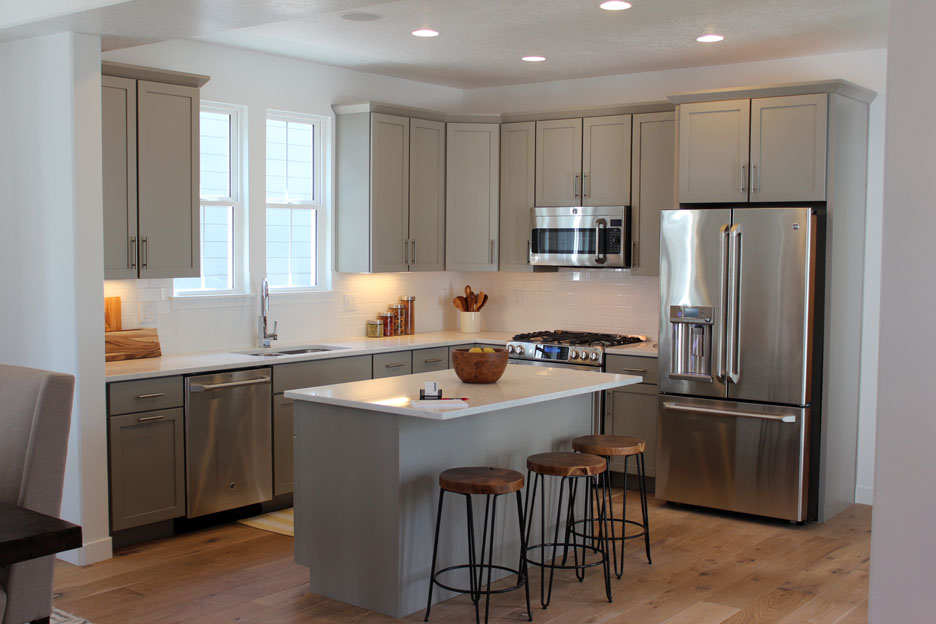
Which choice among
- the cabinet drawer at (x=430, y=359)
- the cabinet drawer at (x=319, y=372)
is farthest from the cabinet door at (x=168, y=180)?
the cabinet drawer at (x=430, y=359)

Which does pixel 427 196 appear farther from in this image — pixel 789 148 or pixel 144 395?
pixel 144 395

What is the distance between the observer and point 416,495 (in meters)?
3.83

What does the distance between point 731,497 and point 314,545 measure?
8.37 ft

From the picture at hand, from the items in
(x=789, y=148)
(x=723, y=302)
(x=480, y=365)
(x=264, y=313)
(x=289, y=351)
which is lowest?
(x=289, y=351)

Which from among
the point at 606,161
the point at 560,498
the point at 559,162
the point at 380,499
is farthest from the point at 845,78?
the point at 380,499

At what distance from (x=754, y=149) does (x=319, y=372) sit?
2806 mm

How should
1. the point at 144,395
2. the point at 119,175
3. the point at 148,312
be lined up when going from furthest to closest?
1. the point at 148,312
2. the point at 119,175
3. the point at 144,395

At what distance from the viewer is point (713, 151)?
548 centimetres

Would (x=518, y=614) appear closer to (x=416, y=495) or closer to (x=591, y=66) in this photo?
(x=416, y=495)

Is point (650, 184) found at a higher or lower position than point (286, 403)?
higher

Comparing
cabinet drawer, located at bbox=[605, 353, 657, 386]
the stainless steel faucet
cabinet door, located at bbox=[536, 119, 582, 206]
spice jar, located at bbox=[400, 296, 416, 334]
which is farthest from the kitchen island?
spice jar, located at bbox=[400, 296, 416, 334]

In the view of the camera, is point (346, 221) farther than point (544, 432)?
Yes

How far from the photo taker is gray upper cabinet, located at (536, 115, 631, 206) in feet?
20.4

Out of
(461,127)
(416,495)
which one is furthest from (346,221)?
(416,495)
